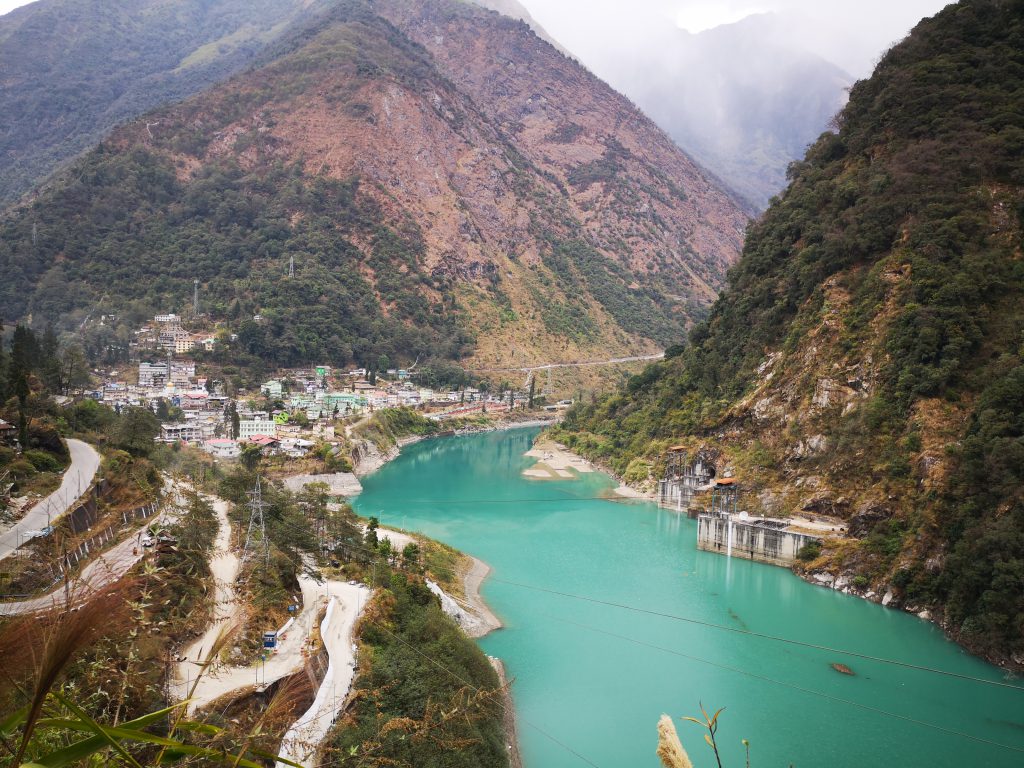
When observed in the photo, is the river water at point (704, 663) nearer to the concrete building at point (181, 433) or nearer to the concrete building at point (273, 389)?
the concrete building at point (181, 433)

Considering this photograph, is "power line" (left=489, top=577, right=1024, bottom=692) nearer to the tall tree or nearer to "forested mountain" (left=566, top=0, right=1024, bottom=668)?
"forested mountain" (left=566, top=0, right=1024, bottom=668)

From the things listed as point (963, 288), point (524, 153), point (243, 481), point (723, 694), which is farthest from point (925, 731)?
point (524, 153)

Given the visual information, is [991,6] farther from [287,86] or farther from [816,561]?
[287,86]

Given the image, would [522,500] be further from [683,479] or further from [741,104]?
[741,104]

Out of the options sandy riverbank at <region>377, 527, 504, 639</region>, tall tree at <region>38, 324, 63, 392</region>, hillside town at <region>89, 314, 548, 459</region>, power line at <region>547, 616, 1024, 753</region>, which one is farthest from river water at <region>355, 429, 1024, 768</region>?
hillside town at <region>89, 314, 548, 459</region>

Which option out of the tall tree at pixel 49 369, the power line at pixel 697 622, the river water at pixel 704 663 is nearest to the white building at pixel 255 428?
the tall tree at pixel 49 369

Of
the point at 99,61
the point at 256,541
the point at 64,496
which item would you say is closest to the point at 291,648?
the point at 256,541
